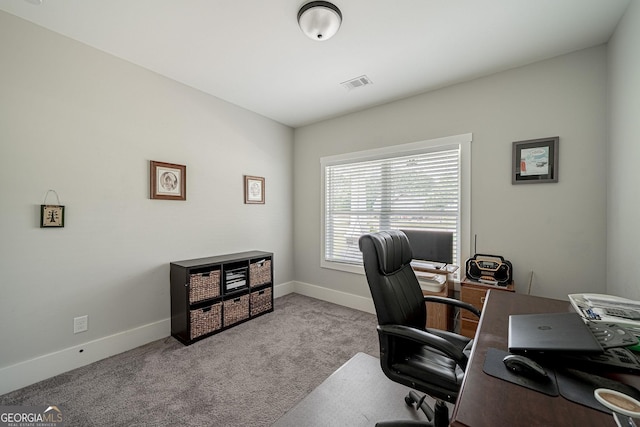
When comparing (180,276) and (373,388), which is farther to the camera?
(180,276)

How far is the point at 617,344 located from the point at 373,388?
1460 mm

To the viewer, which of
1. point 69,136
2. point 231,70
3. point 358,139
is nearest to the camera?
point 69,136

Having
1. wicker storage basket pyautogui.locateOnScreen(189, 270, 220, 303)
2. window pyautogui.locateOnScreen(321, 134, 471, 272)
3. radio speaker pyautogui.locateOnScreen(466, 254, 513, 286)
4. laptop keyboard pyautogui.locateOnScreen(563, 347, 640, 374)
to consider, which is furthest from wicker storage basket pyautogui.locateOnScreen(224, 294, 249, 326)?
laptop keyboard pyautogui.locateOnScreen(563, 347, 640, 374)

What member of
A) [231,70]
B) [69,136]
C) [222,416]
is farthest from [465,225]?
[69,136]

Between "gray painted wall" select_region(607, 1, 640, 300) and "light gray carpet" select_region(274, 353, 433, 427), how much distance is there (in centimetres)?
165

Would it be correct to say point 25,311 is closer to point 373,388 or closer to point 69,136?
point 69,136

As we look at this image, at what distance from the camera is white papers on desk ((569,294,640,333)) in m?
1.04

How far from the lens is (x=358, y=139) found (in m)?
3.58

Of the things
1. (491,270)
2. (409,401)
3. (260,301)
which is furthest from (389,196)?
(409,401)

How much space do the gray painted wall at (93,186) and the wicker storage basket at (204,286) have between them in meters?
0.41

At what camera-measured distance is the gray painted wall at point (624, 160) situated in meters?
1.64

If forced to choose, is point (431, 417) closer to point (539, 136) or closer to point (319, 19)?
point (539, 136)

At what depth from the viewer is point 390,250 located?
61.1 inches

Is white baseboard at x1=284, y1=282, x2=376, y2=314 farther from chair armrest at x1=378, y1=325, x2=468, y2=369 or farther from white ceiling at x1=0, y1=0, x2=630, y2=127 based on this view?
white ceiling at x1=0, y1=0, x2=630, y2=127
